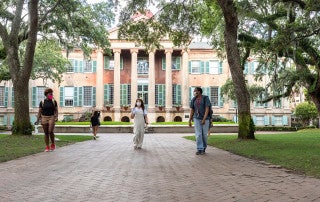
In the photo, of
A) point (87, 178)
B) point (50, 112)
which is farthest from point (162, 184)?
point (50, 112)

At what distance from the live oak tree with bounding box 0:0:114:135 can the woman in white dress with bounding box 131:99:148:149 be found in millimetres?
5498

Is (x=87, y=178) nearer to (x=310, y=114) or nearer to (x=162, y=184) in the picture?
(x=162, y=184)

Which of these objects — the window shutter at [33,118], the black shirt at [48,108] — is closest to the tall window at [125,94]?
the window shutter at [33,118]

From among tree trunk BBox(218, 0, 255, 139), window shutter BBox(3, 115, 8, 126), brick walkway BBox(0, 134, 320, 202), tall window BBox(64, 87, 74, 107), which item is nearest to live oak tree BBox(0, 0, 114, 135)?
tree trunk BBox(218, 0, 255, 139)

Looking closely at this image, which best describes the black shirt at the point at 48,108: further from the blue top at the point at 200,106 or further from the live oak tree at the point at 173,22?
the live oak tree at the point at 173,22

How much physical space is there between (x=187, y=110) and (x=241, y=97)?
95.4ft

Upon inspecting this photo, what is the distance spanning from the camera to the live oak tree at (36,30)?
17.2 m

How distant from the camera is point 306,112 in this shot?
44844 mm

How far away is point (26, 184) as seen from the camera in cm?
572

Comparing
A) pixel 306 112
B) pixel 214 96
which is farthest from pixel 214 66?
pixel 306 112

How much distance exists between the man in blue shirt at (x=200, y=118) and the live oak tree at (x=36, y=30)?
25.0ft

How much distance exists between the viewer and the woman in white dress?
1283 cm

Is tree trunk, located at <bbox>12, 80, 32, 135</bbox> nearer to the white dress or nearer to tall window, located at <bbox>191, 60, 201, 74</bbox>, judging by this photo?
the white dress

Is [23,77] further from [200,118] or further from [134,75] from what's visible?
[134,75]
